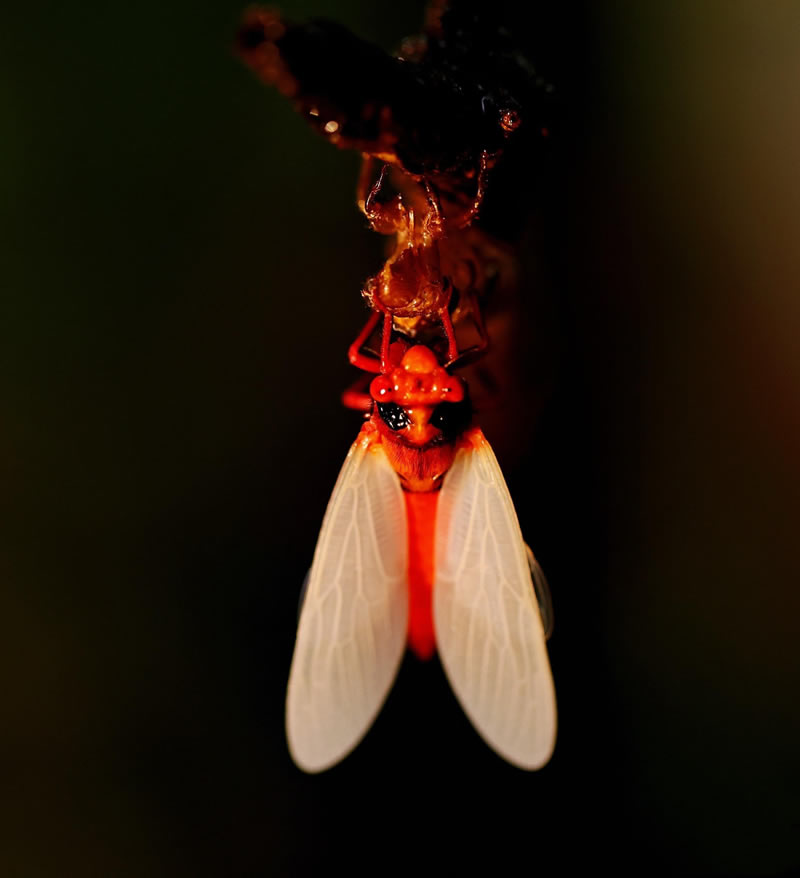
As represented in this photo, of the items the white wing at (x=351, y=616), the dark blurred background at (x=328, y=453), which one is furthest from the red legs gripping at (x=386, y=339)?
the dark blurred background at (x=328, y=453)

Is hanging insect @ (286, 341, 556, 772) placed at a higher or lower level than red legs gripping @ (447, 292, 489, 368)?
lower

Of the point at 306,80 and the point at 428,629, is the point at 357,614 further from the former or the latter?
the point at 306,80

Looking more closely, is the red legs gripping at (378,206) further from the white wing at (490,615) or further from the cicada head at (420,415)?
the white wing at (490,615)

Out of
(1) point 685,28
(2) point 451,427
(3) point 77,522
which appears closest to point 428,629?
(2) point 451,427

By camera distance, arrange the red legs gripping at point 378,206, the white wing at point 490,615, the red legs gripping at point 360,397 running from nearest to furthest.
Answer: the red legs gripping at point 378,206 < the white wing at point 490,615 < the red legs gripping at point 360,397

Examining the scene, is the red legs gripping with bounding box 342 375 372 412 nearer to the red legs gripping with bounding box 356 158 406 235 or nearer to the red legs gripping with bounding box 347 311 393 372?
the red legs gripping with bounding box 347 311 393 372

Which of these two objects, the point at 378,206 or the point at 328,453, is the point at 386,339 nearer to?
the point at 378,206

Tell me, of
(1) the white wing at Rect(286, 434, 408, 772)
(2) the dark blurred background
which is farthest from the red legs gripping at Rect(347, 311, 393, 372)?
(2) the dark blurred background

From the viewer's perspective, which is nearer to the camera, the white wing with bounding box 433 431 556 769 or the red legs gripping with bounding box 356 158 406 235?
the red legs gripping with bounding box 356 158 406 235
